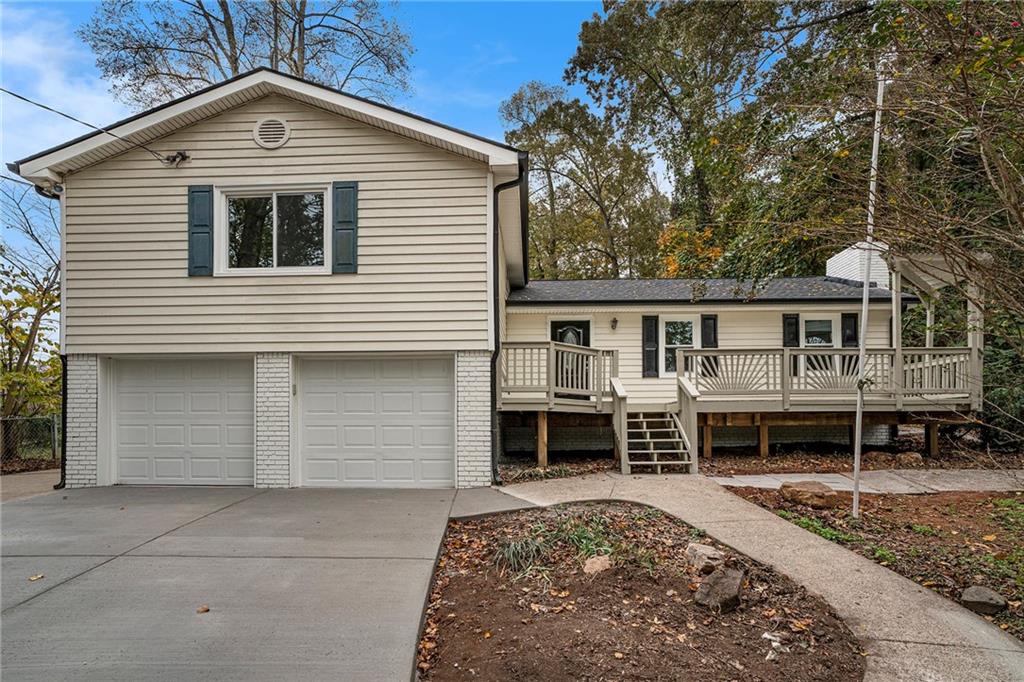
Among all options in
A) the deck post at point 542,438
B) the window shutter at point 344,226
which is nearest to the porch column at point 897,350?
the deck post at point 542,438

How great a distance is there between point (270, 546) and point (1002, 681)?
5260 mm

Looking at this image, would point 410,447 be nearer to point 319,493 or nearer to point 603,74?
point 319,493

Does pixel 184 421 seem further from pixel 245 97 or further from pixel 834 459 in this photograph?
pixel 834 459

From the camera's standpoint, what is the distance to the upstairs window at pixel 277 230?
7762 mm

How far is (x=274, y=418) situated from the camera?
7602mm

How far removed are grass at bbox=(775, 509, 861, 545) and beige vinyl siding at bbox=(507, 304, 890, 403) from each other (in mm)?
5798

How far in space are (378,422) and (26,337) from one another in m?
8.44

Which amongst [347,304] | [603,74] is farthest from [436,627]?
[603,74]

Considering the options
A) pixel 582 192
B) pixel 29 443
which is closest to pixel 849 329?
pixel 582 192

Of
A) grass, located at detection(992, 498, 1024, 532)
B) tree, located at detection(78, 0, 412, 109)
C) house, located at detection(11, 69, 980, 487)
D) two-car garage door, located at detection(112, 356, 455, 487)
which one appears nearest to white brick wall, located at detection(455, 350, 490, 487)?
house, located at detection(11, 69, 980, 487)

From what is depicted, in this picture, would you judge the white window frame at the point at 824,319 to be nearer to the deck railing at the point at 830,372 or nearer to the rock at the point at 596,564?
the deck railing at the point at 830,372

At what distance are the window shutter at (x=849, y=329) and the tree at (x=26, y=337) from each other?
1624 centimetres

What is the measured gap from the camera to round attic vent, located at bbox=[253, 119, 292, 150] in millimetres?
7746

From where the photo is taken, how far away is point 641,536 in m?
5.09
